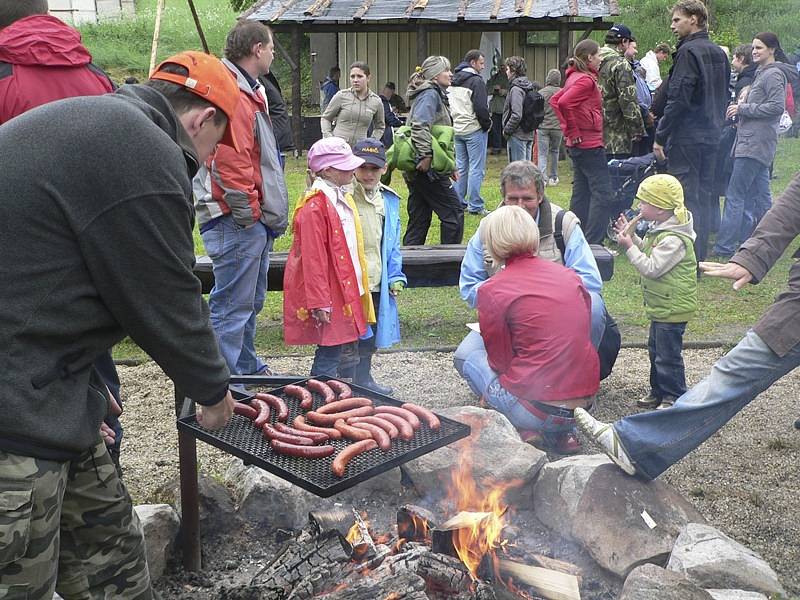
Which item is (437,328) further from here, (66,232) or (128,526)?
(66,232)

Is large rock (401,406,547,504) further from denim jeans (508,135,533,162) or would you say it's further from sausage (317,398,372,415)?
denim jeans (508,135,533,162)

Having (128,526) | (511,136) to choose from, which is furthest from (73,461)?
(511,136)

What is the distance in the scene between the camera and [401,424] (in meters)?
3.42

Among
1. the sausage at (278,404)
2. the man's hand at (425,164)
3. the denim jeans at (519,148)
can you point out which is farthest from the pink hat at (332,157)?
the denim jeans at (519,148)

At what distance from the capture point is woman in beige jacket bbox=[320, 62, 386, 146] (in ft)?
39.2

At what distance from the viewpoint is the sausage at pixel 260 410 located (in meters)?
3.47

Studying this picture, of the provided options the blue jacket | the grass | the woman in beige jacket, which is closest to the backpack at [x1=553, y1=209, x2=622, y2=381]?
the blue jacket

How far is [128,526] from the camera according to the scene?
113 inches

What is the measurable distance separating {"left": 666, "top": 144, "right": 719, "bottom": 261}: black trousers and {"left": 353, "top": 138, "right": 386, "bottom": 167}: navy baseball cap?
428cm

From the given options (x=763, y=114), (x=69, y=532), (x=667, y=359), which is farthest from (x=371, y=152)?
(x=763, y=114)

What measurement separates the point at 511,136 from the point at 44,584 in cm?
1202

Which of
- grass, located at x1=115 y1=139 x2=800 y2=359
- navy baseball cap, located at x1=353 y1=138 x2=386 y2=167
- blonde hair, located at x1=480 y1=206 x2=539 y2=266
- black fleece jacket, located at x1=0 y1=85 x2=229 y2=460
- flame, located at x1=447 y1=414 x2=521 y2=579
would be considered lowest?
grass, located at x1=115 y1=139 x2=800 y2=359

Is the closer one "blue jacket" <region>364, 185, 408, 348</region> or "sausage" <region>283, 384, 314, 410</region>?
A: "sausage" <region>283, 384, 314, 410</region>

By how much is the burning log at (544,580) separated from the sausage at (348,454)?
2.74 ft
